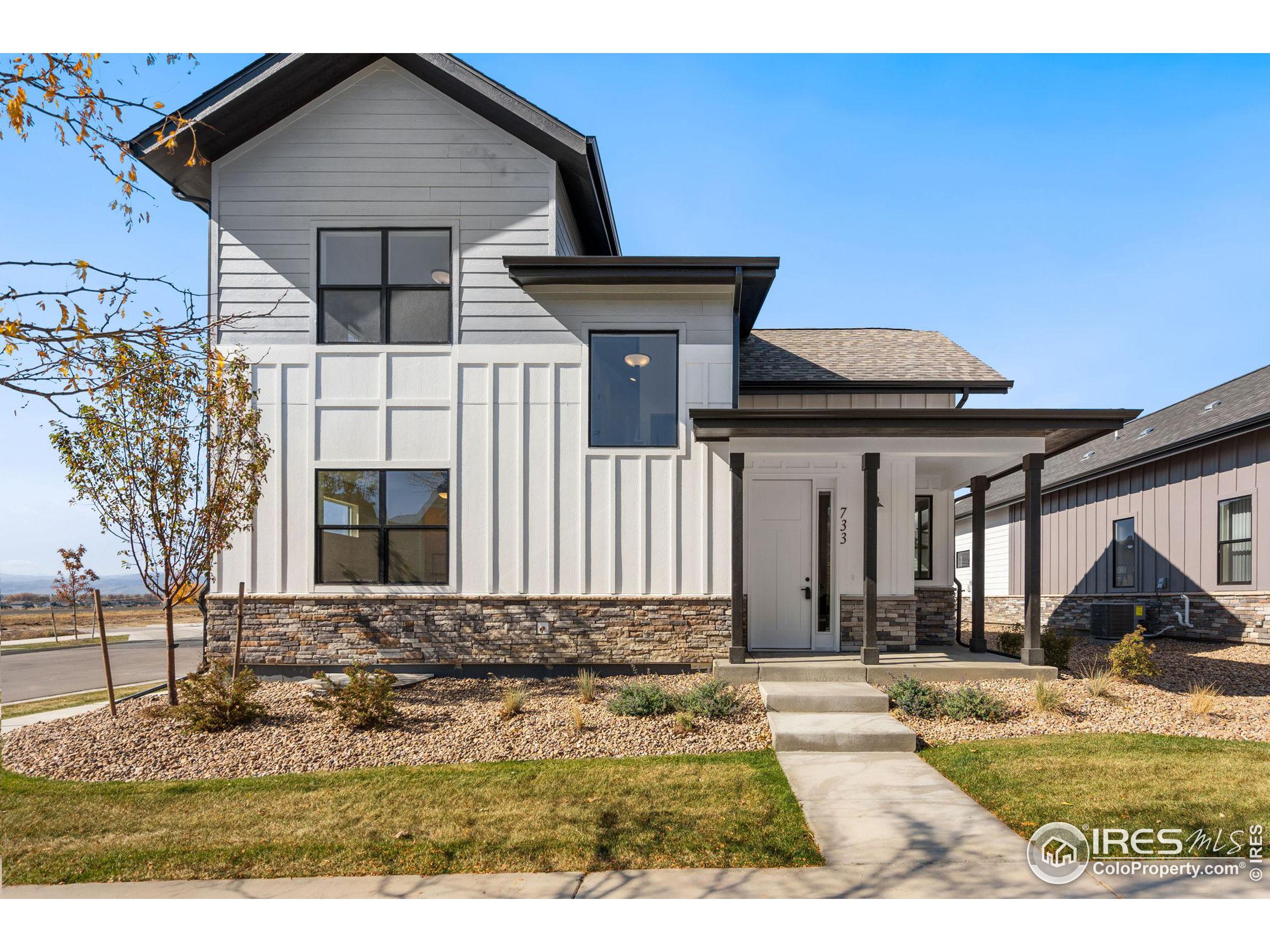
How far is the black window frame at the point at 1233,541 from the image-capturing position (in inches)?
489

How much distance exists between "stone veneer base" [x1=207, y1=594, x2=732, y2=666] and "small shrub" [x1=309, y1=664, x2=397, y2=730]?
1.91m

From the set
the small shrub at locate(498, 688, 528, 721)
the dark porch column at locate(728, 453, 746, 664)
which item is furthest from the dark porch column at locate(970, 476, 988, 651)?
the small shrub at locate(498, 688, 528, 721)

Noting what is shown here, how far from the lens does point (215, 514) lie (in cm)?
793


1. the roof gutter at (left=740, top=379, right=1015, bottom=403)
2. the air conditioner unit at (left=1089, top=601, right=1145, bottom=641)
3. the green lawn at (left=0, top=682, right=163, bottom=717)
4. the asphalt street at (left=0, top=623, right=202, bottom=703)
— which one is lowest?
the asphalt street at (left=0, top=623, right=202, bottom=703)

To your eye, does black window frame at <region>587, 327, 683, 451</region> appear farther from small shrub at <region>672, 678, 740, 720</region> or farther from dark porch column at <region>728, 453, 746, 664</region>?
small shrub at <region>672, 678, 740, 720</region>

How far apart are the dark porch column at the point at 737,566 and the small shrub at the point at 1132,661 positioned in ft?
14.1

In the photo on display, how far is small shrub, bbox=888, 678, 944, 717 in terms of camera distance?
7.44 meters

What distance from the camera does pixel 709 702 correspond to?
294 inches

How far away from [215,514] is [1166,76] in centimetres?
1061

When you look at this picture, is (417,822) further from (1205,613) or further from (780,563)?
(1205,613)

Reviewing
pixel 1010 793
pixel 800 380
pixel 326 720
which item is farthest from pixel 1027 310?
pixel 326 720

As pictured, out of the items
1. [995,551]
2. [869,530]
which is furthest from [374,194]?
[995,551]

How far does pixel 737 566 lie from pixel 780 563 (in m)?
1.48

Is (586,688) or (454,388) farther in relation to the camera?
(454,388)
